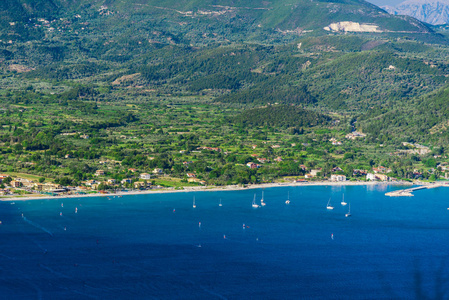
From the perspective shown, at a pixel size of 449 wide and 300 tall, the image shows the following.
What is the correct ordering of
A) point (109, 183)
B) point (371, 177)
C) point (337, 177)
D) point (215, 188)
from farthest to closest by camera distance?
point (371, 177), point (337, 177), point (215, 188), point (109, 183)

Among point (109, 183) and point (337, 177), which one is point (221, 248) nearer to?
point (109, 183)

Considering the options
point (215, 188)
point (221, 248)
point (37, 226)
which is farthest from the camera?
point (215, 188)

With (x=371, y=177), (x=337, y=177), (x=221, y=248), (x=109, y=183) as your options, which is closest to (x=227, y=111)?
(x=371, y=177)

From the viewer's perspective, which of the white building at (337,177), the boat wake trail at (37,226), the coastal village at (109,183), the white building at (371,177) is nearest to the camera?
the boat wake trail at (37,226)

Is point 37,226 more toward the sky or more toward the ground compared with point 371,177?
more toward the ground

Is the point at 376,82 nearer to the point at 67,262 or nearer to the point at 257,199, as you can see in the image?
the point at 257,199

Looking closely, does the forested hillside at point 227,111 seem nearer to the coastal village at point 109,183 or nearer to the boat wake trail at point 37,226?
the coastal village at point 109,183

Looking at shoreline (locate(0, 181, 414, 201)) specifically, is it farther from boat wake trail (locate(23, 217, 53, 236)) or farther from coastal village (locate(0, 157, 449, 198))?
boat wake trail (locate(23, 217, 53, 236))

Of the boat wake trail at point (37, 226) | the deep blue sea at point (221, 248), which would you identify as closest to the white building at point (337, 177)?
the deep blue sea at point (221, 248)

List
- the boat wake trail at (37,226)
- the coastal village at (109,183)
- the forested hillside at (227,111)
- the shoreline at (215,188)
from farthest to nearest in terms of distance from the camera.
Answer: the forested hillside at (227,111), the coastal village at (109,183), the shoreline at (215,188), the boat wake trail at (37,226)
